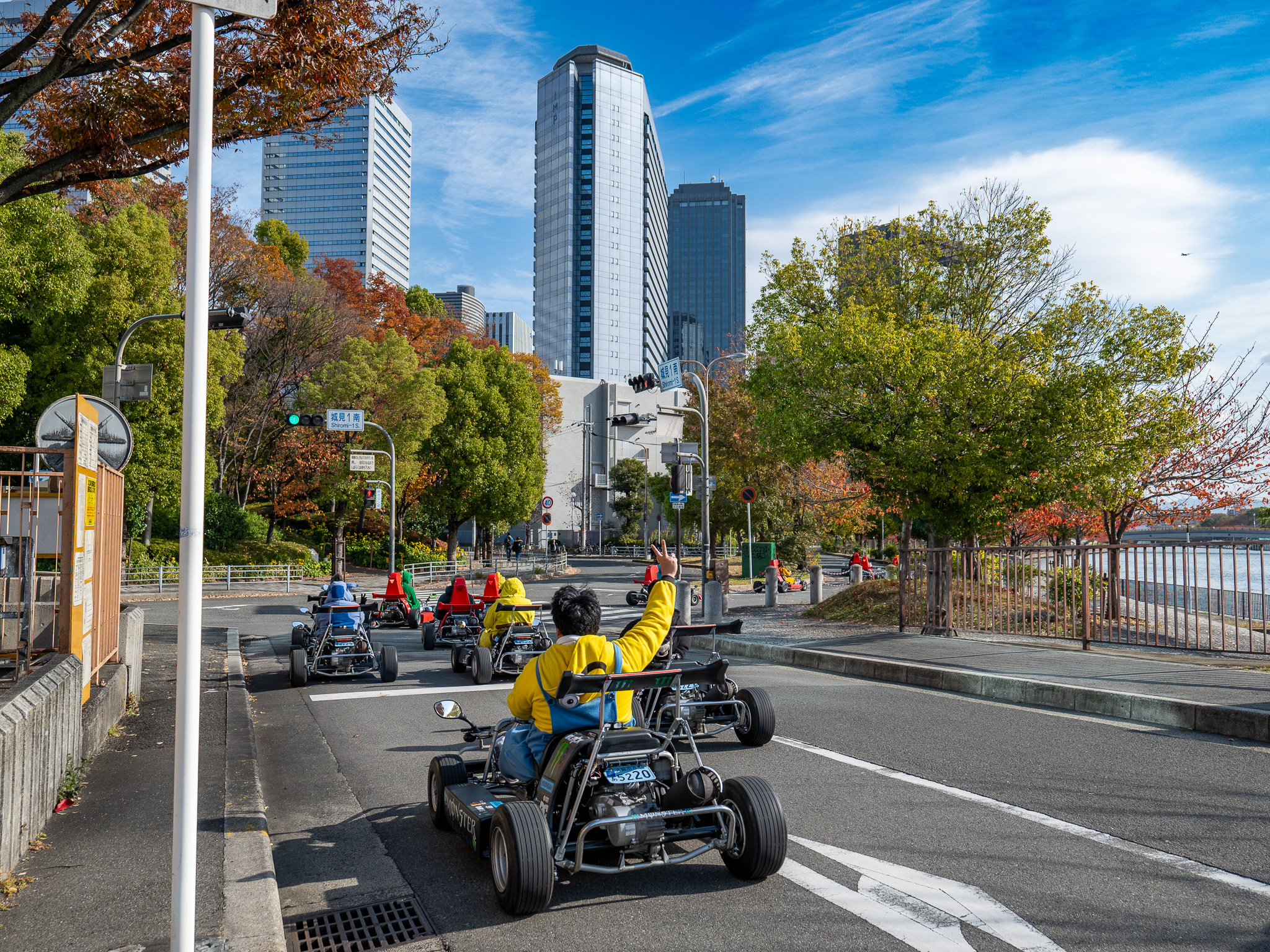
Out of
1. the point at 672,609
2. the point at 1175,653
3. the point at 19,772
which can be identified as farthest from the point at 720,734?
the point at 1175,653

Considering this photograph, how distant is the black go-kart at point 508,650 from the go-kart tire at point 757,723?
4.06 metres

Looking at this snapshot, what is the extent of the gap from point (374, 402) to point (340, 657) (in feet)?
89.1

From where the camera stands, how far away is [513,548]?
49.1m

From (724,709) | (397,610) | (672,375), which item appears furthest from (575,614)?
(672,375)

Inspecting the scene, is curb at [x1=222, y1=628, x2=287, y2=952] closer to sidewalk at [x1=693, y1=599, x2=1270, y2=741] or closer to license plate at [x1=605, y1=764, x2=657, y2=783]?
license plate at [x1=605, y1=764, x2=657, y2=783]

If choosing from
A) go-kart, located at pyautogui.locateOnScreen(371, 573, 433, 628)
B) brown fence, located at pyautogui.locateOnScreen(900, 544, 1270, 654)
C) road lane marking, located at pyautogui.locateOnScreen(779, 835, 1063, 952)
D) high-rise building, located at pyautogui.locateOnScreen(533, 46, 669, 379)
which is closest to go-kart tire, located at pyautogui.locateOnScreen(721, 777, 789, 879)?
road lane marking, located at pyautogui.locateOnScreen(779, 835, 1063, 952)

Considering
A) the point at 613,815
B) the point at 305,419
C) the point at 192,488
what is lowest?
the point at 613,815

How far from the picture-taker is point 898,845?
4699 millimetres

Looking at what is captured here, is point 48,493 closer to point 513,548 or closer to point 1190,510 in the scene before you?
point 1190,510

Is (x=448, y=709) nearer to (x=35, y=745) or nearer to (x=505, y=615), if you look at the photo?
(x=35, y=745)

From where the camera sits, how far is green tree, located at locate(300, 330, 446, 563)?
35.1 meters

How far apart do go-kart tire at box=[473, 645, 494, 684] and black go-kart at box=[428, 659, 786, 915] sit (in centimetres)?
624

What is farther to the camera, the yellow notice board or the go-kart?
the go-kart

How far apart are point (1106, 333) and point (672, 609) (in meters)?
12.4
